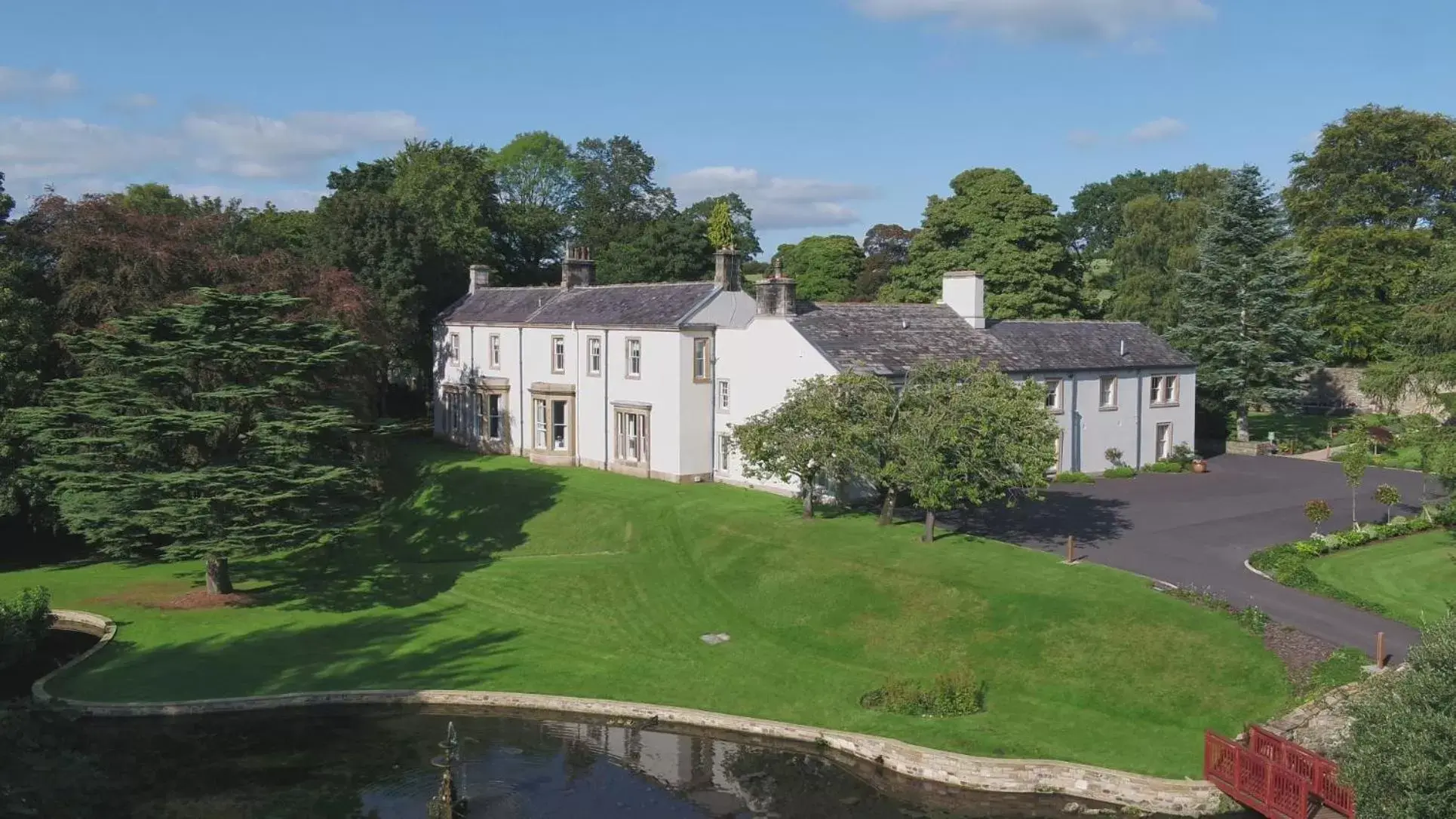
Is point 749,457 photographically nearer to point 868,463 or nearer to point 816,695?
point 868,463

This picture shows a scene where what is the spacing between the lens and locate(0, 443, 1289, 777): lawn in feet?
76.7

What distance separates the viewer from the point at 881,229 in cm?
12319

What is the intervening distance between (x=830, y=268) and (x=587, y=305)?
54072mm

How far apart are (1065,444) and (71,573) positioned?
3852 cm

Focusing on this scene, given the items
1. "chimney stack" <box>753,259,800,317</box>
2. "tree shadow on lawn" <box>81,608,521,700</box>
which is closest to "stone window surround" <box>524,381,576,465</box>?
"chimney stack" <box>753,259,800,317</box>

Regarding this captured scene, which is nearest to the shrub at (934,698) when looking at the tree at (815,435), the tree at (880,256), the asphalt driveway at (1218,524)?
the asphalt driveway at (1218,524)

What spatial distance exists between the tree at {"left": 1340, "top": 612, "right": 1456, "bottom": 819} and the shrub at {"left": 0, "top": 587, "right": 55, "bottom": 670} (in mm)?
25862

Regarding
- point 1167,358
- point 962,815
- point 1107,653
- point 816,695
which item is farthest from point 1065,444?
point 962,815

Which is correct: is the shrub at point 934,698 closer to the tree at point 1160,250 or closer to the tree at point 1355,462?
the tree at point 1355,462

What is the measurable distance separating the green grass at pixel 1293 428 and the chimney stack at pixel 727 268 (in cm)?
2825

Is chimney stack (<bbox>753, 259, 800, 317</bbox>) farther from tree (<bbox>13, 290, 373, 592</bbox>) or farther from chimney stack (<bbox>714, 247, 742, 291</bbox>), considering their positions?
tree (<bbox>13, 290, 373, 592</bbox>)

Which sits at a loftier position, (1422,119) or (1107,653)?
(1422,119)

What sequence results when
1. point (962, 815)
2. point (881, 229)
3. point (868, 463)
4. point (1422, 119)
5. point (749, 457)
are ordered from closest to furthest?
point (962, 815) < point (868, 463) < point (749, 457) < point (1422, 119) < point (881, 229)

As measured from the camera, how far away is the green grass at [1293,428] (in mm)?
54281
